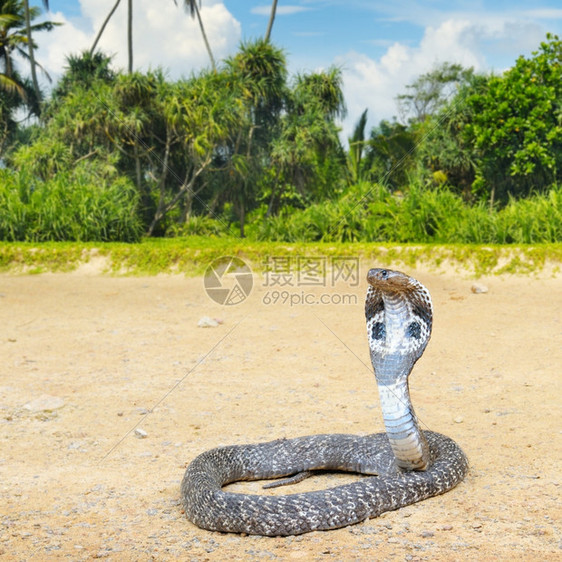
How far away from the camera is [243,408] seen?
5.29m

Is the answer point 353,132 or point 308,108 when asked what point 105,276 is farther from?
point 353,132

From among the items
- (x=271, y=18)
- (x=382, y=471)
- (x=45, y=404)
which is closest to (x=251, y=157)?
(x=271, y=18)

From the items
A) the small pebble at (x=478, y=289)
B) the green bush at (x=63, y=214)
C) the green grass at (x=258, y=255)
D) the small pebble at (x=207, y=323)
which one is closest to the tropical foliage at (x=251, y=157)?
the green bush at (x=63, y=214)

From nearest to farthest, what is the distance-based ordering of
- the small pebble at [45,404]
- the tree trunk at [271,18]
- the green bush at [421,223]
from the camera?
1. the small pebble at [45,404]
2. the green bush at [421,223]
3. the tree trunk at [271,18]

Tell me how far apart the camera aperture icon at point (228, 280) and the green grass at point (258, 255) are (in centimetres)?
14

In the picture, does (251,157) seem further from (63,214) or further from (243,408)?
(243,408)

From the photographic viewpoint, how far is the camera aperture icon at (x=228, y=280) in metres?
9.59

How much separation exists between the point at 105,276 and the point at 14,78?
81.0 feet

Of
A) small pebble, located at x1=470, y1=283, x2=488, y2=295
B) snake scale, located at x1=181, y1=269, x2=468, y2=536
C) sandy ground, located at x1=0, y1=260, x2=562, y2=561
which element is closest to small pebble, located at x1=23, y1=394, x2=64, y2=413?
sandy ground, located at x1=0, y1=260, x2=562, y2=561

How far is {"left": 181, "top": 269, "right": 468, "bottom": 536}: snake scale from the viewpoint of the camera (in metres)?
3.29

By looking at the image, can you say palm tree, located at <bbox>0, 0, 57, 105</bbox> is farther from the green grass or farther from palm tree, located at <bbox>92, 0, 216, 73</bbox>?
the green grass

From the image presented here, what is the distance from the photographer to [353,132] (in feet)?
90.8

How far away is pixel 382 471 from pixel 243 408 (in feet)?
5.09

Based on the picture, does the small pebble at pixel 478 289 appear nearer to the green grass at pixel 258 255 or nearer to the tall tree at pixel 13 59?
the green grass at pixel 258 255
